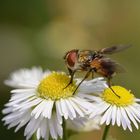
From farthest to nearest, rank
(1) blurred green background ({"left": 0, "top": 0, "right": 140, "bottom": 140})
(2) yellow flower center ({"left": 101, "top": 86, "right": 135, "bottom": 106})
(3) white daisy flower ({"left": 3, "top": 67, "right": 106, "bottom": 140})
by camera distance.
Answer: (1) blurred green background ({"left": 0, "top": 0, "right": 140, "bottom": 140}), (2) yellow flower center ({"left": 101, "top": 86, "right": 135, "bottom": 106}), (3) white daisy flower ({"left": 3, "top": 67, "right": 106, "bottom": 140})

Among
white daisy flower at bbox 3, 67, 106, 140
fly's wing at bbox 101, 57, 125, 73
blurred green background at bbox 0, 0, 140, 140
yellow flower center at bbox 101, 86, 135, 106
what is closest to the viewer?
fly's wing at bbox 101, 57, 125, 73

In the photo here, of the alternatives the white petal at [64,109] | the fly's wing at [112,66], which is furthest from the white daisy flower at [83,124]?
the fly's wing at [112,66]

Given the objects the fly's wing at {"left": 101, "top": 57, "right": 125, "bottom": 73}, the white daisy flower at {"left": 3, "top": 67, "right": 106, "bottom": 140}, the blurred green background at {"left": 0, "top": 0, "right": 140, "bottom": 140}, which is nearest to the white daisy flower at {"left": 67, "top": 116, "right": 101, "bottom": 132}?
the white daisy flower at {"left": 3, "top": 67, "right": 106, "bottom": 140}

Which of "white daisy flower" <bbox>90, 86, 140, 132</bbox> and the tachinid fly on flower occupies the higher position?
the tachinid fly on flower

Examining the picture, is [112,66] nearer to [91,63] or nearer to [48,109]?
[91,63]

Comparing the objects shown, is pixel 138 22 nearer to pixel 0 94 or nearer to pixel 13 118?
pixel 0 94

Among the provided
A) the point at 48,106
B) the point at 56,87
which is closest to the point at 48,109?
the point at 48,106

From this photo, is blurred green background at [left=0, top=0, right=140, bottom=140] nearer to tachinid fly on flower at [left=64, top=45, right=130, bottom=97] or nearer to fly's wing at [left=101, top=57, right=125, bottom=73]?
tachinid fly on flower at [left=64, top=45, right=130, bottom=97]

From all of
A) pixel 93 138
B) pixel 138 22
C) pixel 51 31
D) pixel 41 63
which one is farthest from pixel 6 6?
pixel 93 138
